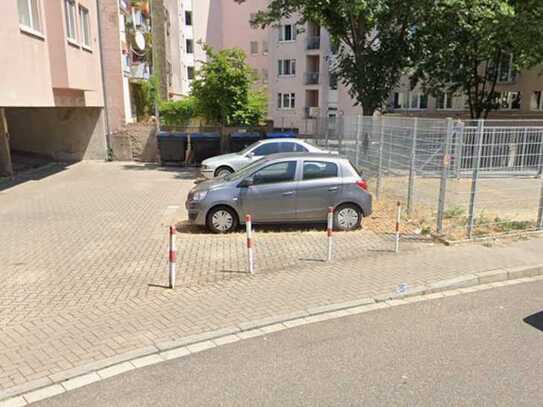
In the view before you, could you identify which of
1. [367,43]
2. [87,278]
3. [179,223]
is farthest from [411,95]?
[87,278]

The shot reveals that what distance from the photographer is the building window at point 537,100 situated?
26.7m

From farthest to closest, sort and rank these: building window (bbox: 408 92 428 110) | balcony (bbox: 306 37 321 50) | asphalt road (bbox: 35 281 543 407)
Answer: balcony (bbox: 306 37 321 50) → building window (bbox: 408 92 428 110) → asphalt road (bbox: 35 281 543 407)

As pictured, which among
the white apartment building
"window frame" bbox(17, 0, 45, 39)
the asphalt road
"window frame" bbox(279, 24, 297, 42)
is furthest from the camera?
"window frame" bbox(279, 24, 297, 42)

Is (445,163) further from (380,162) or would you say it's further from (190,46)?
(190,46)

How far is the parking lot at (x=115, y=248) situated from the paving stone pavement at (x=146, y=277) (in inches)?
0.9

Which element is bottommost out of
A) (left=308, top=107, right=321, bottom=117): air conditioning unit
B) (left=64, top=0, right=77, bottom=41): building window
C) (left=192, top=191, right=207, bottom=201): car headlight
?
(left=192, top=191, right=207, bottom=201): car headlight

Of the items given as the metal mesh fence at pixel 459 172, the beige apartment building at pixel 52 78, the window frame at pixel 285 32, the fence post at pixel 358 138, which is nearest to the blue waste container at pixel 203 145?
the beige apartment building at pixel 52 78

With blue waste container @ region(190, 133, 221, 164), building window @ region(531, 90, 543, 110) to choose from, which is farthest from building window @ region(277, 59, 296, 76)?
blue waste container @ region(190, 133, 221, 164)

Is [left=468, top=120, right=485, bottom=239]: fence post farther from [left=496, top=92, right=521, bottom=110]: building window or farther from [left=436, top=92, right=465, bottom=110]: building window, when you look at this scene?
[left=436, top=92, right=465, bottom=110]: building window

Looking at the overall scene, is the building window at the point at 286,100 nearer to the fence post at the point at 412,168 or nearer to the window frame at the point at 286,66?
the window frame at the point at 286,66

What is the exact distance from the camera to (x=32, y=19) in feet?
41.8

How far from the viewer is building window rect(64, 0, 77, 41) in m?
15.2

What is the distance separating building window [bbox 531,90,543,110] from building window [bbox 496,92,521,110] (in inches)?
35.0

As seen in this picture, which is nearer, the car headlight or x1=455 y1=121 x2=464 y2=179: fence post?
x1=455 y1=121 x2=464 y2=179: fence post
